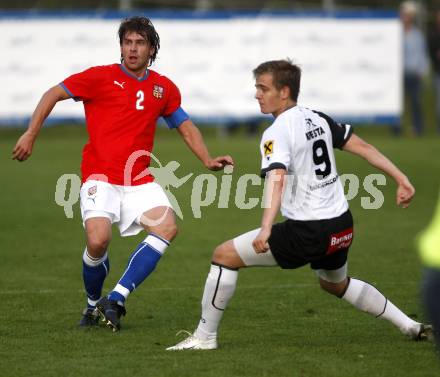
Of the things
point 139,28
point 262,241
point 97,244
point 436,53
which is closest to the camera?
point 262,241

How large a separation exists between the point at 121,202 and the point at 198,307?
123cm

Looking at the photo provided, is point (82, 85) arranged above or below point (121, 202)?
above

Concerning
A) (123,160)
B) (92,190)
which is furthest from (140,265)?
(123,160)

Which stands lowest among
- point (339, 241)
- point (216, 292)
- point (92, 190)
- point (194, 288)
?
point (194, 288)

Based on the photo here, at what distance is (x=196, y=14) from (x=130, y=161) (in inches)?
594

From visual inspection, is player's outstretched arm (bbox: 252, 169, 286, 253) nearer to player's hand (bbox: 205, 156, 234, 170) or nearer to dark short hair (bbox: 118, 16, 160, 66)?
player's hand (bbox: 205, 156, 234, 170)

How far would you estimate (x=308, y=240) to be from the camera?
6.83 metres

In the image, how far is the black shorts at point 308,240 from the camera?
22.4 feet

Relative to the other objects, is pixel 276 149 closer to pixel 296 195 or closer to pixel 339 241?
pixel 296 195

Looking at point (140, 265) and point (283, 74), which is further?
point (140, 265)

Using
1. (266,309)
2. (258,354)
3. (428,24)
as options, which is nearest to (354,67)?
(428,24)

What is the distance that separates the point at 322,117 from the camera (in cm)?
707

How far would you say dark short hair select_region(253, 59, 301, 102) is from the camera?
272 inches

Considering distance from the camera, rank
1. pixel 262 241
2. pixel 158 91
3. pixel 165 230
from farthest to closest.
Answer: pixel 158 91 < pixel 165 230 < pixel 262 241
